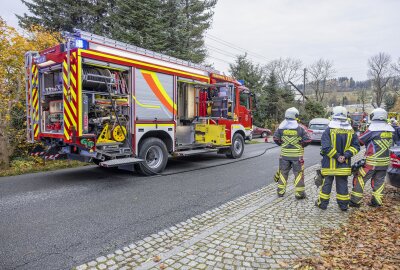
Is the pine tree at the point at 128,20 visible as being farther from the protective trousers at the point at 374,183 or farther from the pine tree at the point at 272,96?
the protective trousers at the point at 374,183

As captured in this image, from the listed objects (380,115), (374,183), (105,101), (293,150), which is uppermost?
(105,101)

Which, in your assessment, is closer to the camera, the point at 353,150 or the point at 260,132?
the point at 353,150

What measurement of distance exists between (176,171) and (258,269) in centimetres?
548

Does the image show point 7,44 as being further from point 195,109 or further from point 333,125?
point 333,125

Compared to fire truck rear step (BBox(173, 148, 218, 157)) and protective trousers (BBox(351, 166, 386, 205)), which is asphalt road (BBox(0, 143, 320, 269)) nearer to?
fire truck rear step (BBox(173, 148, 218, 157))

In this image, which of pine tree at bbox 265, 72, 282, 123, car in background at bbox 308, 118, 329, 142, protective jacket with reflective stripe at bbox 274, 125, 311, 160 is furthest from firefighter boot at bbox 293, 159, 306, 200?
pine tree at bbox 265, 72, 282, 123

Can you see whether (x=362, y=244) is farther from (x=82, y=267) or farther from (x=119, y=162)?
(x=119, y=162)

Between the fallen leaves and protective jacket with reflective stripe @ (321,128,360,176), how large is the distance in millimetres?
742

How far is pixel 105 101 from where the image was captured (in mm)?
→ 6785

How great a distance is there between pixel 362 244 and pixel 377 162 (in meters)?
2.03

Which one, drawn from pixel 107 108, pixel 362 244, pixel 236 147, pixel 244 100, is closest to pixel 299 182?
pixel 362 244

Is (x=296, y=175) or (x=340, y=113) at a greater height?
(x=340, y=113)

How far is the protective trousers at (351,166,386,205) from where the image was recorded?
16.1ft

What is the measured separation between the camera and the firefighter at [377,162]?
194 inches
